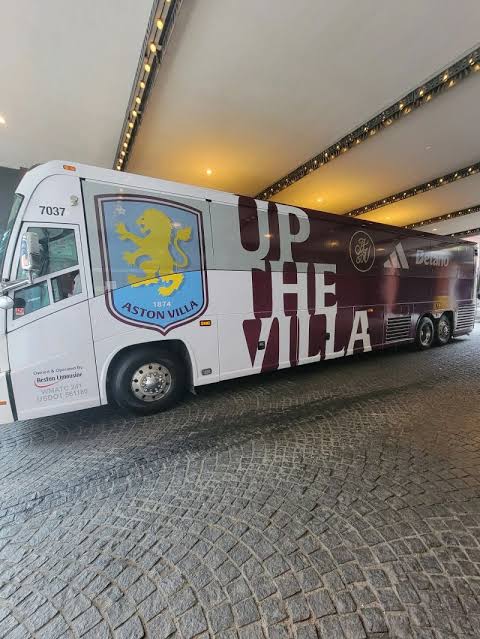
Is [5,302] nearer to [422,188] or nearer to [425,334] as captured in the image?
[425,334]

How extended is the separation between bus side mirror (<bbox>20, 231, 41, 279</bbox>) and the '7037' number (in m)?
0.27

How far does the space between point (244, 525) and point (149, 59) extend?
5.58 meters

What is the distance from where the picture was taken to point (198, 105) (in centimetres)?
510

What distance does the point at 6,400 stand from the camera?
2.86 m

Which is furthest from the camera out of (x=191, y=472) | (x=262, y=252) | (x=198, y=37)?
(x=262, y=252)

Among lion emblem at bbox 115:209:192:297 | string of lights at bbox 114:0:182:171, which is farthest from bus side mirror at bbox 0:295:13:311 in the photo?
string of lights at bbox 114:0:182:171

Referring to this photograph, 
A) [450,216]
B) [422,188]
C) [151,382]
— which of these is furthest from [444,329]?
[151,382]

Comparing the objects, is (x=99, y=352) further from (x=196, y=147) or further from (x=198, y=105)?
(x=196, y=147)

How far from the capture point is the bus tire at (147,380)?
3473mm

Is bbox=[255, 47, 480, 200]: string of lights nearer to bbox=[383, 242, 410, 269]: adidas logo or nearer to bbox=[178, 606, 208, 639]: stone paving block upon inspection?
bbox=[383, 242, 410, 269]: adidas logo

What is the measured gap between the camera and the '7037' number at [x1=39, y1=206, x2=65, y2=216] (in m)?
2.92

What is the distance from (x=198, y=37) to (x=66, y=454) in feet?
17.8

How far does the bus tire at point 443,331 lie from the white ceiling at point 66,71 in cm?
875

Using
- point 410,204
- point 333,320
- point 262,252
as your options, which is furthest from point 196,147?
point 410,204
